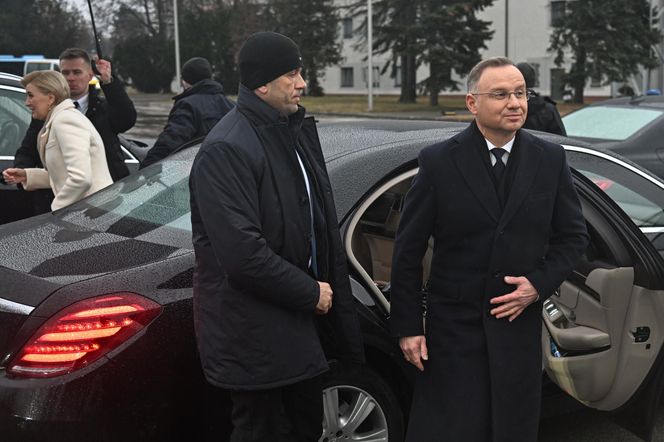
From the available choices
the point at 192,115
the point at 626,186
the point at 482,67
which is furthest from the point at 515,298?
the point at 192,115

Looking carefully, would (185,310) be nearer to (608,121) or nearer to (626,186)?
(626,186)

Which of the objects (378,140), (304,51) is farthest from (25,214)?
(304,51)

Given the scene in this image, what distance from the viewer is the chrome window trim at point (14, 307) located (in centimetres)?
269

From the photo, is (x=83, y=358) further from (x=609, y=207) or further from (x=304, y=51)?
(x=304, y=51)

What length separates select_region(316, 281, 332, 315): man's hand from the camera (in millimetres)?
2578

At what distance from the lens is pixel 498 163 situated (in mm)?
2764

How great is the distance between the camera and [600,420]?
14.1 ft

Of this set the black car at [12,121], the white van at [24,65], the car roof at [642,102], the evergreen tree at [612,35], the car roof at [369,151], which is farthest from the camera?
the evergreen tree at [612,35]

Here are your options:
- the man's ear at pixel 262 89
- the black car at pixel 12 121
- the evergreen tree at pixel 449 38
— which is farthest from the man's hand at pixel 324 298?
the evergreen tree at pixel 449 38

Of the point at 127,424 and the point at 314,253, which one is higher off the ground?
the point at 314,253

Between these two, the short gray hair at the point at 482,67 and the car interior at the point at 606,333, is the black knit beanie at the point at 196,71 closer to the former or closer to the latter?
the car interior at the point at 606,333

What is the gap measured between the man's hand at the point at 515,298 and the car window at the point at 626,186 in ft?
3.90

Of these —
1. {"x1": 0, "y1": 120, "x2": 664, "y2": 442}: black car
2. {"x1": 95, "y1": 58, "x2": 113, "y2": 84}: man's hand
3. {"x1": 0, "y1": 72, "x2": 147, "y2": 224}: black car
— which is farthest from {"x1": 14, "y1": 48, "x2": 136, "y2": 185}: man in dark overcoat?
{"x1": 0, "y1": 120, "x2": 664, "y2": 442}: black car

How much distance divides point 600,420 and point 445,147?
218cm
